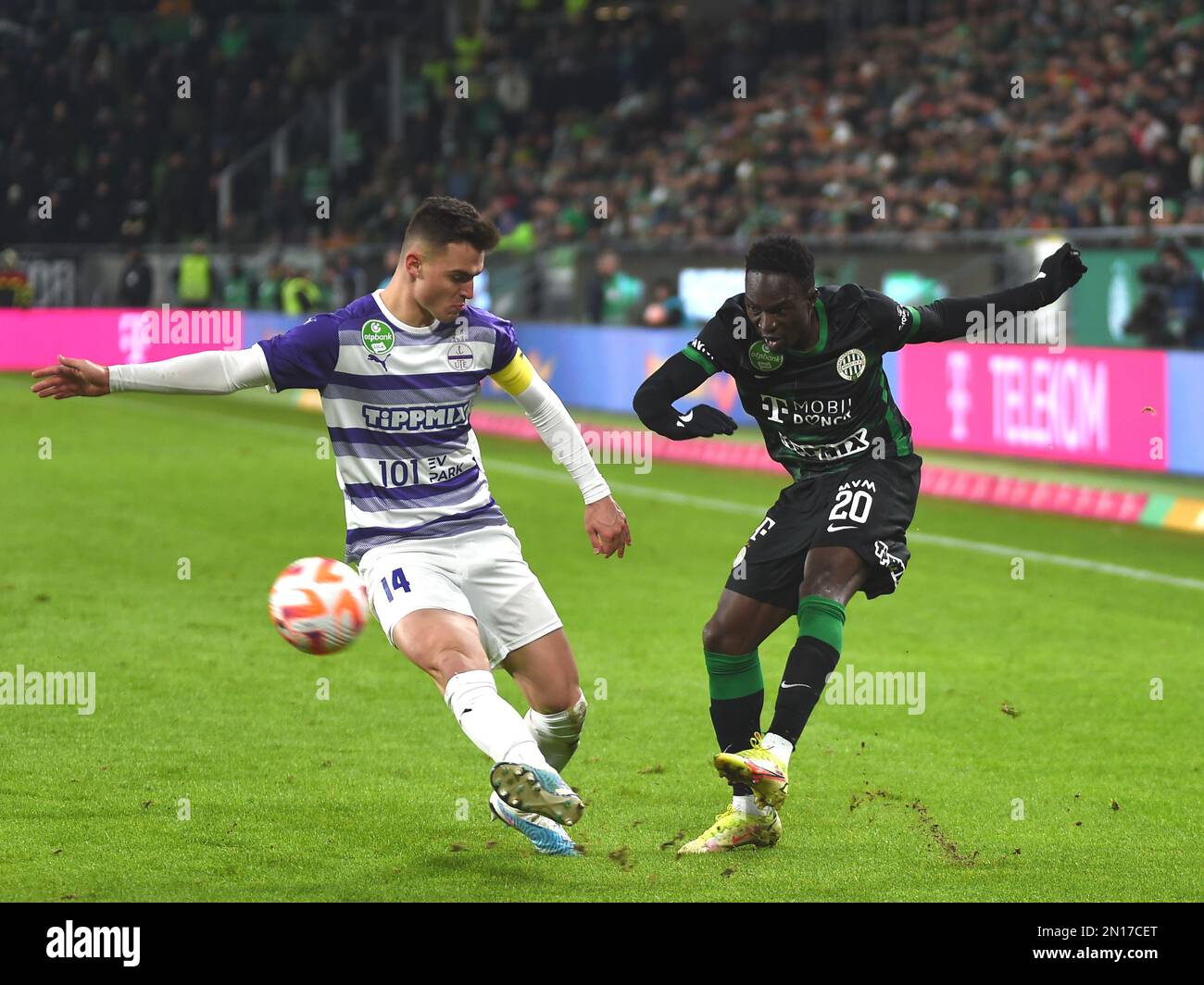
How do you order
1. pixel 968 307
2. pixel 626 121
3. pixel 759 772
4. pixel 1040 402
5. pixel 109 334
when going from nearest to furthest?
1. pixel 759 772
2. pixel 968 307
3. pixel 1040 402
4. pixel 109 334
5. pixel 626 121

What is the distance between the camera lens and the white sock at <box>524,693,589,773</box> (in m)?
6.19

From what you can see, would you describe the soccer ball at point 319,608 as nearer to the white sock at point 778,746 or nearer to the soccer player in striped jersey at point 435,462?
the soccer player in striped jersey at point 435,462

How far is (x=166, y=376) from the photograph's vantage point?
570cm

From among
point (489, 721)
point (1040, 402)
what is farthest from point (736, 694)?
point (1040, 402)

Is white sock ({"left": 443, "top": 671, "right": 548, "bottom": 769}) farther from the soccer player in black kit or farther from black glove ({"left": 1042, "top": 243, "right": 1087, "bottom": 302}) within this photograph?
black glove ({"left": 1042, "top": 243, "right": 1087, "bottom": 302})

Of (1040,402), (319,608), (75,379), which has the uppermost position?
(1040,402)

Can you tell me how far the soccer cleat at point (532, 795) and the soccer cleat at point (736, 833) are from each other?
933mm

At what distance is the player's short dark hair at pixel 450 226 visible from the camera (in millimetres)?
5777

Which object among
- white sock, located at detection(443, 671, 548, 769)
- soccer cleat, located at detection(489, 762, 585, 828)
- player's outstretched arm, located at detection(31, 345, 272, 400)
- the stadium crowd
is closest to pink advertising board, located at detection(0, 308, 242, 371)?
the stadium crowd

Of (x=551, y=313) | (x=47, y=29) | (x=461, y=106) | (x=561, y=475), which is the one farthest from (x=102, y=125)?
(x=561, y=475)

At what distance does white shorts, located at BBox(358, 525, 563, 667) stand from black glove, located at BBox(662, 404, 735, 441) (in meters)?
0.68

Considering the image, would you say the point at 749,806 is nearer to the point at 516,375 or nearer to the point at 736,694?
the point at 736,694

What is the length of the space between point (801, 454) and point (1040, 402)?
10.2 metres
